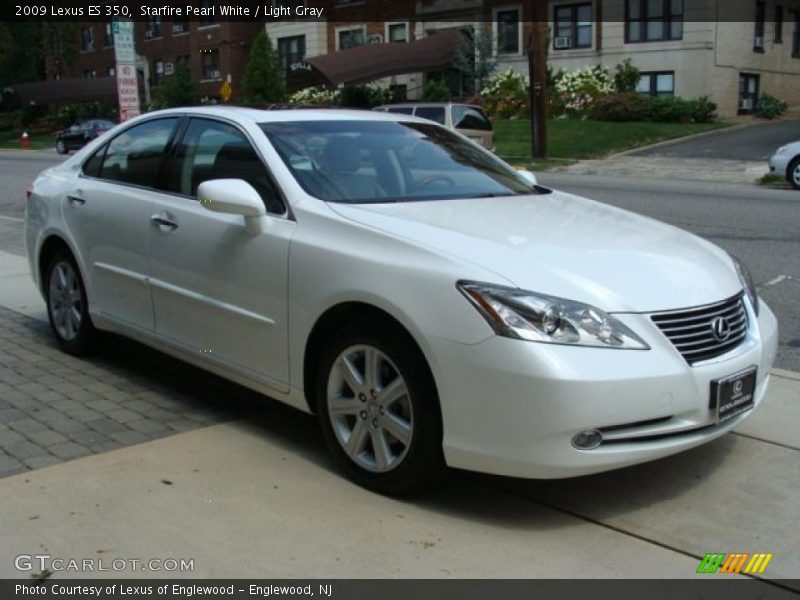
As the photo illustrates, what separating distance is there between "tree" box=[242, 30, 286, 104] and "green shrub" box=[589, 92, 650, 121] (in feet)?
56.8

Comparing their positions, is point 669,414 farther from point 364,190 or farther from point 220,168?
point 220,168

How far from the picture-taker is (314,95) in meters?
44.8

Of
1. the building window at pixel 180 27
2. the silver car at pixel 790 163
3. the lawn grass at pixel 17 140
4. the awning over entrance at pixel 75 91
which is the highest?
the building window at pixel 180 27

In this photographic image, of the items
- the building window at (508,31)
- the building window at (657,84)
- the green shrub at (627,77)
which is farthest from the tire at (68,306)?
the building window at (508,31)

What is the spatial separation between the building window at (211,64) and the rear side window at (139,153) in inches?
1903

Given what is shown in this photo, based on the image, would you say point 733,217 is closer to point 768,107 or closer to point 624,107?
point 624,107

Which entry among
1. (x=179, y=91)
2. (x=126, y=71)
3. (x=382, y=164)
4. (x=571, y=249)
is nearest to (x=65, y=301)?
(x=382, y=164)

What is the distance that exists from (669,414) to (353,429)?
132cm

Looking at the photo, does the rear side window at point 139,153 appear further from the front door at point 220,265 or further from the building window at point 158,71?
the building window at point 158,71

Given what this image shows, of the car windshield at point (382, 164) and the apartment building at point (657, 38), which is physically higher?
the apartment building at point (657, 38)

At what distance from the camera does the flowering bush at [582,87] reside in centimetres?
3388

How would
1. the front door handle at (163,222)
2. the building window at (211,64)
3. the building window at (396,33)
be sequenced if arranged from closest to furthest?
the front door handle at (163,222) < the building window at (396,33) < the building window at (211,64)

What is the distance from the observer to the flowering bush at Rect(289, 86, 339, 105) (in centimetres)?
4403

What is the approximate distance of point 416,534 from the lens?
3.51m
